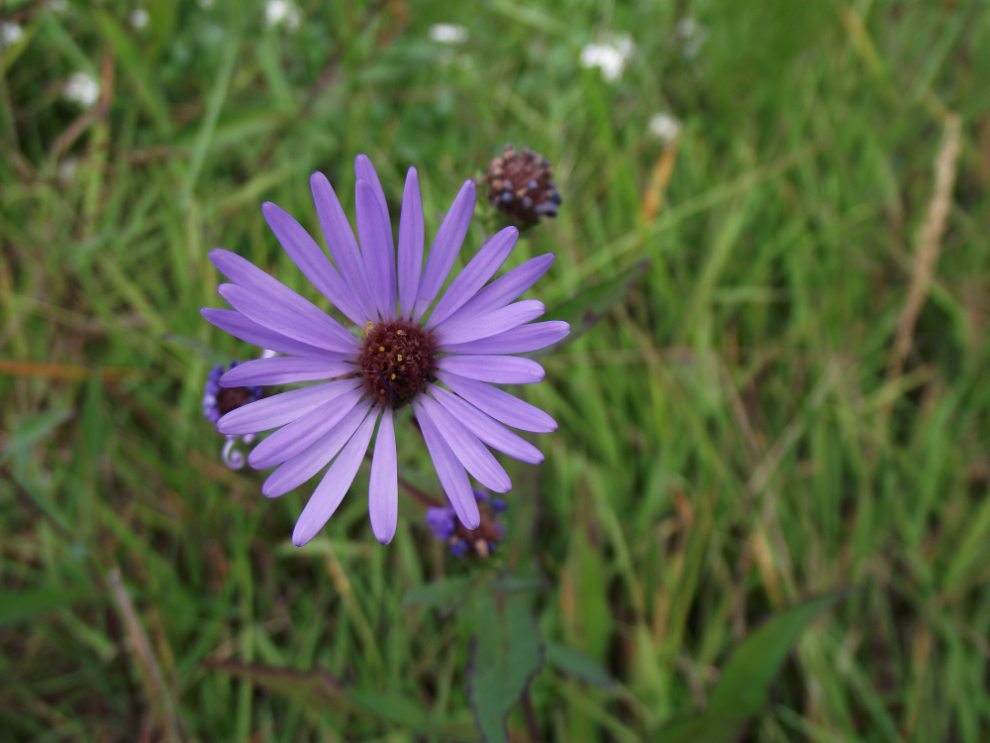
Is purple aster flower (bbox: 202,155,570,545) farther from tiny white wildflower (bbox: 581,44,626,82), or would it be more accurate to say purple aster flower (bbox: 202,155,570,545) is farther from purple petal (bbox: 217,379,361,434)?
tiny white wildflower (bbox: 581,44,626,82)

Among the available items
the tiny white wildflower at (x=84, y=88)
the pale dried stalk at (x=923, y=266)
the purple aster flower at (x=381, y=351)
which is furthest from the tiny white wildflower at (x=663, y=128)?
the tiny white wildflower at (x=84, y=88)

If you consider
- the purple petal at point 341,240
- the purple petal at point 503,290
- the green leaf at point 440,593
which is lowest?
the green leaf at point 440,593

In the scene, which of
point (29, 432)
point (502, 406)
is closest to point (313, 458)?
point (502, 406)

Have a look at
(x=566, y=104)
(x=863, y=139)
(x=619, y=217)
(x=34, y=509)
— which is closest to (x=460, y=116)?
(x=566, y=104)

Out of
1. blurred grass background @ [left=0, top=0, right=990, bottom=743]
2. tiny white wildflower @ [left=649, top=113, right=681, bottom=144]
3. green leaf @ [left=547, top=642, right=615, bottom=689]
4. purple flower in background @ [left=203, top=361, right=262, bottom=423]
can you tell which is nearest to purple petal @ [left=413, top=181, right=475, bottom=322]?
blurred grass background @ [left=0, top=0, right=990, bottom=743]

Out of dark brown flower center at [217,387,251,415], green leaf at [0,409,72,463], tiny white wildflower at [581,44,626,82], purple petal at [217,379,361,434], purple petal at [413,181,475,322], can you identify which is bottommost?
purple petal at [217,379,361,434]

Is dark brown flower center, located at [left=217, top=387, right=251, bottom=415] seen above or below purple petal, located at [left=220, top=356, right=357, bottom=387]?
above

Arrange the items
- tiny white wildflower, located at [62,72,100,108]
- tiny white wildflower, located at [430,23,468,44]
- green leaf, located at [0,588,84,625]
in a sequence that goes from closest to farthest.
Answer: green leaf, located at [0,588,84,625]
tiny white wildflower, located at [62,72,100,108]
tiny white wildflower, located at [430,23,468,44]

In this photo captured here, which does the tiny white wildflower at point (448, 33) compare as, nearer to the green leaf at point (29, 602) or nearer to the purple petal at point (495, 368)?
the purple petal at point (495, 368)
